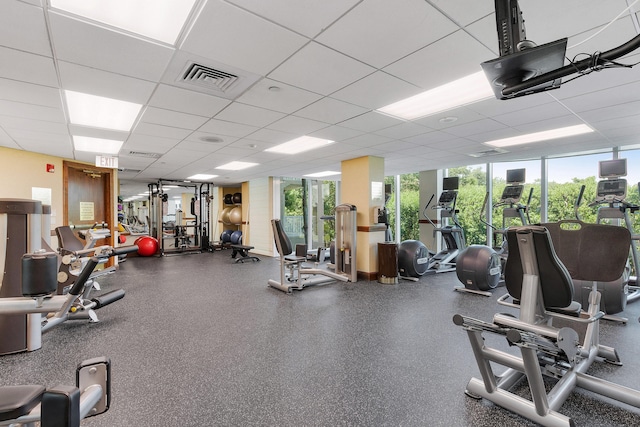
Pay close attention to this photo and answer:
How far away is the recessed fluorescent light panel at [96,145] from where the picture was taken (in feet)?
14.6

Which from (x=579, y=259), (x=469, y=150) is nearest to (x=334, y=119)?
(x=579, y=259)

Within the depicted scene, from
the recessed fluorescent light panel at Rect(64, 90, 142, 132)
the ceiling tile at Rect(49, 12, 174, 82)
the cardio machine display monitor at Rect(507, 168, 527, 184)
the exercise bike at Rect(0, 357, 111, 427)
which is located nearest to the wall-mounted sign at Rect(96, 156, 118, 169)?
the recessed fluorescent light panel at Rect(64, 90, 142, 132)

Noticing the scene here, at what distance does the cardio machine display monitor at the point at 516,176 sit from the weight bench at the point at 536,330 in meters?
3.64

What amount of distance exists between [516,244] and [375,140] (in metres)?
2.98

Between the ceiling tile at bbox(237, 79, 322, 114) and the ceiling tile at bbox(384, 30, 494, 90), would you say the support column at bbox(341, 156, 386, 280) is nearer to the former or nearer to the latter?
the ceiling tile at bbox(237, 79, 322, 114)

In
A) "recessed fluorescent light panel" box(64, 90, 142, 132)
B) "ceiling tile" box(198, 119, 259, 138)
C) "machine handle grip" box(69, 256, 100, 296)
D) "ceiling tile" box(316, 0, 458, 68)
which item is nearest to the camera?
"machine handle grip" box(69, 256, 100, 296)

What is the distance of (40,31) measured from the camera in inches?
71.0

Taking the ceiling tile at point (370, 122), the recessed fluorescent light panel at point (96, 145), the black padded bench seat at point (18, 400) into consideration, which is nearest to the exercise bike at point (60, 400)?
the black padded bench seat at point (18, 400)

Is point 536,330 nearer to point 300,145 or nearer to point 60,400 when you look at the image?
point 60,400

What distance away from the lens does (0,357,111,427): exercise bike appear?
776 mm

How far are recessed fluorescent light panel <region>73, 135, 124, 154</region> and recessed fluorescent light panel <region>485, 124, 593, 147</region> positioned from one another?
5973mm

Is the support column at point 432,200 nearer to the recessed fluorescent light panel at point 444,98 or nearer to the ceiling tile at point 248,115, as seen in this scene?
the recessed fluorescent light panel at point 444,98

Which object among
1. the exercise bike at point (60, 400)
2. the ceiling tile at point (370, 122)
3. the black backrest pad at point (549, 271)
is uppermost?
the ceiling tile at point (370, 122)

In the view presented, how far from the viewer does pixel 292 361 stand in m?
2.57
